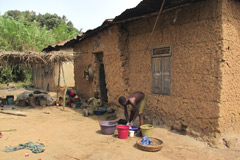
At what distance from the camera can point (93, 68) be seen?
8805 millimetres

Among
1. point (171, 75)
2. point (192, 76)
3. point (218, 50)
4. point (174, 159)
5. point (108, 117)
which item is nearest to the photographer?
point (174, 159)

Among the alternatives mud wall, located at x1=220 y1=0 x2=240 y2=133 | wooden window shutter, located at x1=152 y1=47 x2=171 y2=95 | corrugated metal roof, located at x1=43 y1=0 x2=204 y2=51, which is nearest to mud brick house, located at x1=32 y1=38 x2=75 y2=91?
corrugated metal roof, located at x1=43 y1=0 x2=204 y2=51

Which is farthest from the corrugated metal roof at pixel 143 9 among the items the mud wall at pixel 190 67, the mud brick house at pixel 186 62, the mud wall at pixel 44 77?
the mud wall at pixel 44 77

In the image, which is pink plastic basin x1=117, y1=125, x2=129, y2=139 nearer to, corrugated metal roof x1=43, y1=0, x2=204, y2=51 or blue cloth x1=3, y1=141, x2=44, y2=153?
blue cloth x1=3, y1=141, x2=44, y2=153

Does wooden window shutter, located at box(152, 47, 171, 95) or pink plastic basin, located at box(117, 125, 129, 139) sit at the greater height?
wooden window shutter, located at box(152, 47, 171, 95)

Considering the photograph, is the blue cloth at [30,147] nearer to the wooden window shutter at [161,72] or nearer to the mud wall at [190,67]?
the mud wall at [190,67]

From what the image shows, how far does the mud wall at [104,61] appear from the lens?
6.97 metres

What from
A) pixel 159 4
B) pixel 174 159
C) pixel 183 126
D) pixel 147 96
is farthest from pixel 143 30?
pixel 174 159

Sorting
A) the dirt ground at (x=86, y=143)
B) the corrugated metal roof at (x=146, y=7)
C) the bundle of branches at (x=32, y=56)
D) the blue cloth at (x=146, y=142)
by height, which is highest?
the corrugated metal roof at (x=146, y=7)

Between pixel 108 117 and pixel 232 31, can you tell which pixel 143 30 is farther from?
pixel 108 117

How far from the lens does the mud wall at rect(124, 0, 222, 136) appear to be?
430 centimetres

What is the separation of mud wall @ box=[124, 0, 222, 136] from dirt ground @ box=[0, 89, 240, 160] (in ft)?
1.47

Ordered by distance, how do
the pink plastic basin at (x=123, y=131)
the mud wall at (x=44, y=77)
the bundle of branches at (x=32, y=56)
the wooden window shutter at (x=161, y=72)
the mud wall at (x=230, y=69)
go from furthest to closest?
the mud wall at (x=44, y=77), the bundle of branches at (x=32, y=56), the wooden window shutter at (x=161, y=72), the pink plastic basin at (x=123, y=131), the mud wall at (x=230, y=69)

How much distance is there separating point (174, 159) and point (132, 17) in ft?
13.2
